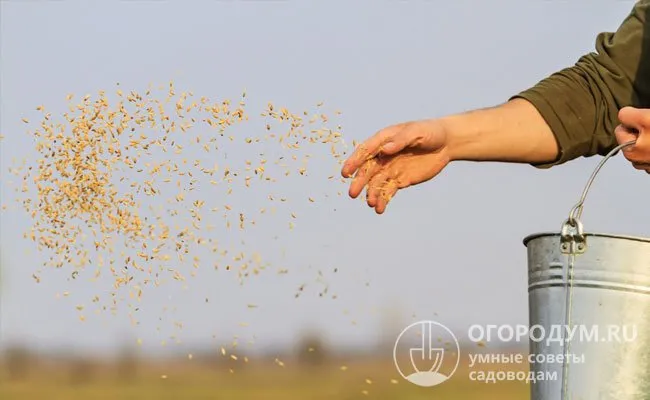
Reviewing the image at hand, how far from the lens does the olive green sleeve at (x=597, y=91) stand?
3242 mm

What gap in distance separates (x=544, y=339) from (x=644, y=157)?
51cm

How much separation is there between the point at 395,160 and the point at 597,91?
734mm

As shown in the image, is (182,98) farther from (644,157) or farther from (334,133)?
(644,157)

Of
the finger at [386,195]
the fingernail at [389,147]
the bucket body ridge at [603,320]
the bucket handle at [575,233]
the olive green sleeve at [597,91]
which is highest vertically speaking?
the olive green sleeve at [597,91]

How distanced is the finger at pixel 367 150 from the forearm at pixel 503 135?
27 cm

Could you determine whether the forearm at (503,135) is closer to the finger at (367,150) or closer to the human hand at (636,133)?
the finger at (367,150)

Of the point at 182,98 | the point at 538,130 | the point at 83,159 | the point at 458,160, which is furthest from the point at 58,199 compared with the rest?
the point at 538,130

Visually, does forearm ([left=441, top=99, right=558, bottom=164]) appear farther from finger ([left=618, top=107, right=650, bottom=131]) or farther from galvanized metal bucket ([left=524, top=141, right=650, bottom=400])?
galvanized metal bucket ([left=524, top=141, right=650, bottom=400])

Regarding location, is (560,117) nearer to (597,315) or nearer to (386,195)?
(386,195)

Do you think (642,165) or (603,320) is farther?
(642,165)

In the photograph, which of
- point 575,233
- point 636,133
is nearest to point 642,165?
point 636,133

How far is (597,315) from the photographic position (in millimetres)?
2436

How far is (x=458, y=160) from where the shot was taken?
10.4 ft

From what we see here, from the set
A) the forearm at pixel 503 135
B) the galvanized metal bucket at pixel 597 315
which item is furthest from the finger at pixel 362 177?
the galvanized metal bucket at pixel 597 315
